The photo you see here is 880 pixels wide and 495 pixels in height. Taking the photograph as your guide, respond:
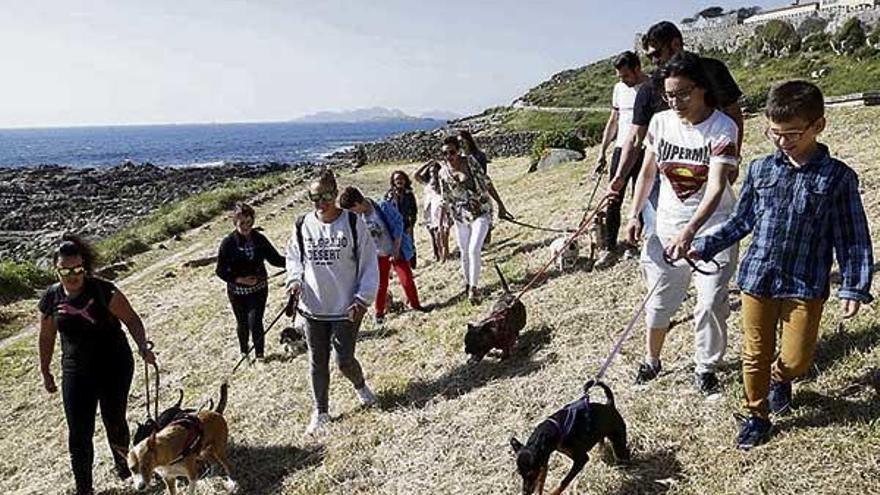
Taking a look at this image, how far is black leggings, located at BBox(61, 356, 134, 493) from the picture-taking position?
5.22 meters

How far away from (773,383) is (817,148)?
4.20ft

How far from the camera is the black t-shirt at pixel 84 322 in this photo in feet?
16.8

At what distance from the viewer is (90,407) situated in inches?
209

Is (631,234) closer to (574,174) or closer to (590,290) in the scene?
(590,290)

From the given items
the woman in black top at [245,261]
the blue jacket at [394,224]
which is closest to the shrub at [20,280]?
the woman in black top at [245,261]

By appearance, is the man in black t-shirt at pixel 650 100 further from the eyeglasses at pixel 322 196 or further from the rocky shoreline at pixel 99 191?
the rocky shoreline at pixel 99 191

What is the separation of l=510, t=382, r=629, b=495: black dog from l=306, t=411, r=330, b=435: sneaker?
243 centimetres

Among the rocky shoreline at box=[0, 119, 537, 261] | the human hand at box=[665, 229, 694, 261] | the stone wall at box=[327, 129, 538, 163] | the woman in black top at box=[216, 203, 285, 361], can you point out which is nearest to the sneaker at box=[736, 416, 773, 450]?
the human hand at box=[665, 229, 694, 261]

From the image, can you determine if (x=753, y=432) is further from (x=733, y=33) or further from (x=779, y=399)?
(x=733, y=33)

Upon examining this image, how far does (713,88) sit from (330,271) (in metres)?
2.86

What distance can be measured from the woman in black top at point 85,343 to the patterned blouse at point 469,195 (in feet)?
11.5

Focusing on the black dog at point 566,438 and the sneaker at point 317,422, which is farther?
the sneaker at point 317,422

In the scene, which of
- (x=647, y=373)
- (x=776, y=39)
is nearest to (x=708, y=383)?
(x=647, y=373)

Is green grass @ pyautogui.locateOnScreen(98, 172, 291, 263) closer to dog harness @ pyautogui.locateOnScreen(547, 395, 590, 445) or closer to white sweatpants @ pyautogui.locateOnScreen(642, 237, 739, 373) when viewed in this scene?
white sweatpants @ pyautogui.locateOnScreen(642, 237, 739, 373)
